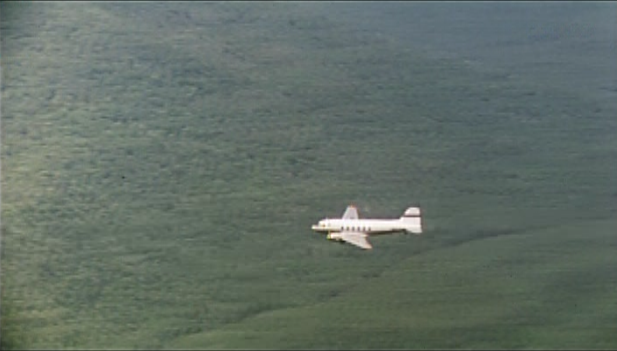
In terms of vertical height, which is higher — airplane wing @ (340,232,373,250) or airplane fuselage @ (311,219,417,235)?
airplane fuselage @ (311,219,417,235)

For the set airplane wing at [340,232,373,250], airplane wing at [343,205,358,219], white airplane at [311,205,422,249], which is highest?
airplane wing at [343,205,358,219]

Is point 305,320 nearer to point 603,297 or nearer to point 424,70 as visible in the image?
point 603,297

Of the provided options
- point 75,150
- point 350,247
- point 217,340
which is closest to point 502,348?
point 350,247

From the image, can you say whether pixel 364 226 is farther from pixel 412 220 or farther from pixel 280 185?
pixel 280 185

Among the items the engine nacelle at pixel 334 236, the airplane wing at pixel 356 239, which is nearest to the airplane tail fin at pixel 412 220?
the airplane wing at pixel 356 239

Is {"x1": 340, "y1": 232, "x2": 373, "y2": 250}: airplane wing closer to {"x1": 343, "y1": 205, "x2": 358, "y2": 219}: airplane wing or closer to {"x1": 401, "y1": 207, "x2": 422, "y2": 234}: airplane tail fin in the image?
{"x1": 343, "y1": 205, "x2": 358, "y2": 219}: airplane wing

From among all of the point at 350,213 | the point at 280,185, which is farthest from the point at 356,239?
the point at 280,185

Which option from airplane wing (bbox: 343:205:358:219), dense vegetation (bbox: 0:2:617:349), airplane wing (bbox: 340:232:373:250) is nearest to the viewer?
dense vegetation (bbox: 0:2:617:349)

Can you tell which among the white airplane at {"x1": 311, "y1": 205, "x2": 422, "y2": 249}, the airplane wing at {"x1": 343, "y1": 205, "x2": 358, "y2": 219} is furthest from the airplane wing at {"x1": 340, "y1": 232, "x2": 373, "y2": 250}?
the airplane wing at {"x1": 343, "y1": 205, "x2": 358, "y2": 219}
